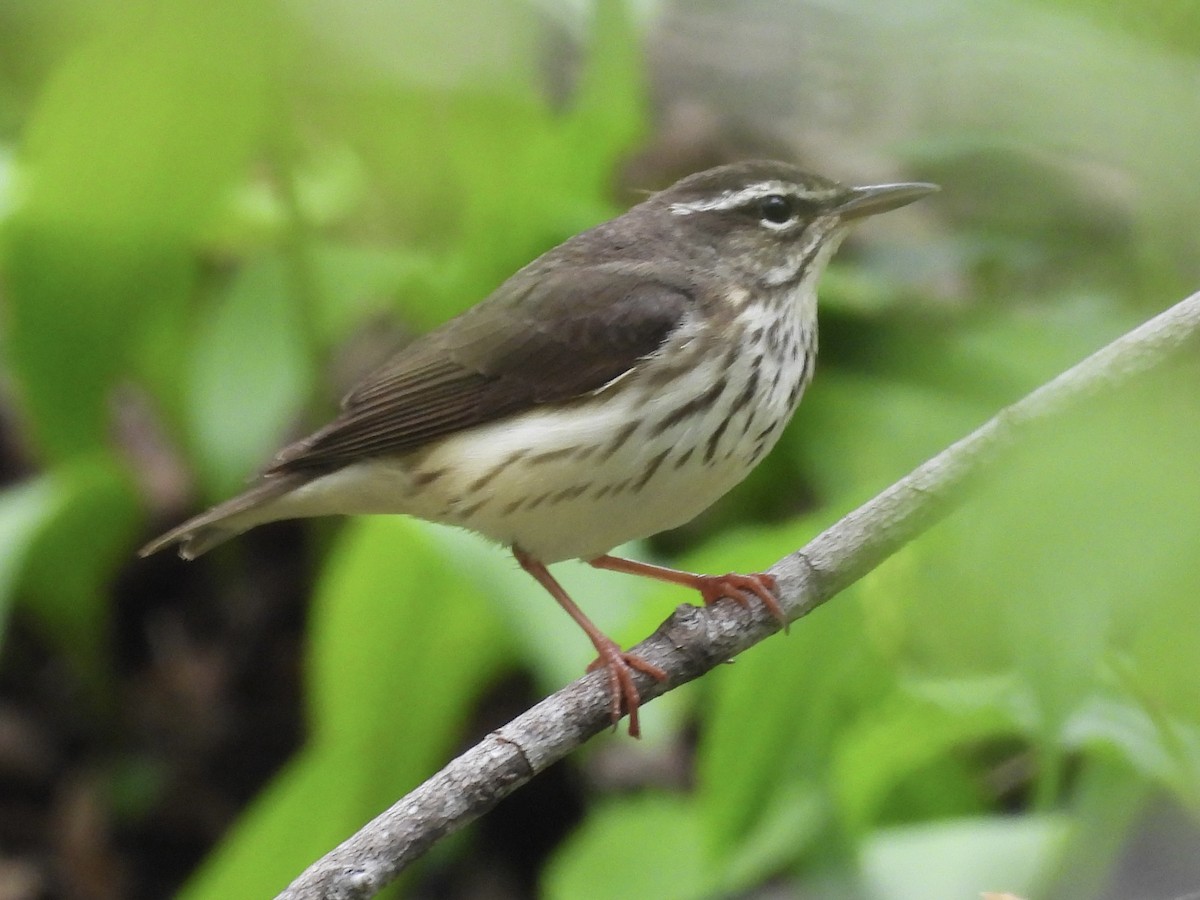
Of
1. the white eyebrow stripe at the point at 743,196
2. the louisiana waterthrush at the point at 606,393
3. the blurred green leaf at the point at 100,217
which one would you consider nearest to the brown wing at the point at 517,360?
the louisiana waterthrush at the point at 606,393

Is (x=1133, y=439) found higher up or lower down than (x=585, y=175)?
higher up

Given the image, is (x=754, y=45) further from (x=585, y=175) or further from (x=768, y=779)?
(x=768, y=779)

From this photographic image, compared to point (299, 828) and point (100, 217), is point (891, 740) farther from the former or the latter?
point (100, 217)

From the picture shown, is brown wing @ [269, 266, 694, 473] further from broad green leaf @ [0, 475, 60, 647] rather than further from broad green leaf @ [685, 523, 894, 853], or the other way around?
broad green leaf @ [0, 475, 60, 647]

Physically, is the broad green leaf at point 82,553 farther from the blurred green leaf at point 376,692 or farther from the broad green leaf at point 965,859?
the broad green leaf at point 965,859

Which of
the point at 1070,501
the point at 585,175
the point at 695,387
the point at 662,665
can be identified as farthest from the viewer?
the point at 585,175

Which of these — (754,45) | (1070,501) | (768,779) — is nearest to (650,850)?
(768,779)
